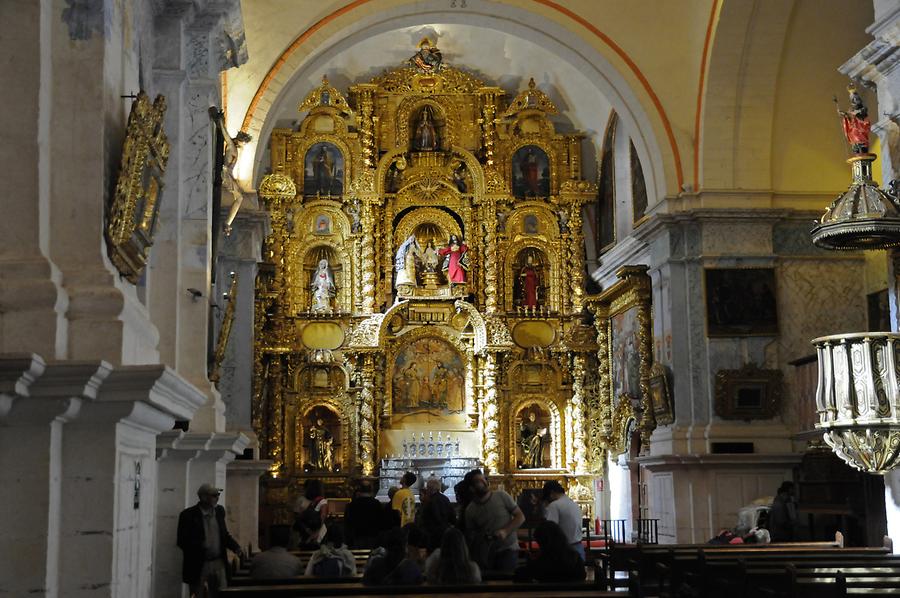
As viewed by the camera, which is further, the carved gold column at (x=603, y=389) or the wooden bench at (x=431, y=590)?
the carved gold column at (x=603, y=389)

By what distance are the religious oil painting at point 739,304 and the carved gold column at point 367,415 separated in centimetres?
684

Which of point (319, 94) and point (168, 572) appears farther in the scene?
point (319, 94)

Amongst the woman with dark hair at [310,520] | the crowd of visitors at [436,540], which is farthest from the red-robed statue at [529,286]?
the woman with dark hair at [310,520]

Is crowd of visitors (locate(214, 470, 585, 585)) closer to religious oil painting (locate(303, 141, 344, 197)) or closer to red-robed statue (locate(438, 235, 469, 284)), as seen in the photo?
red-robed statue (locate(438, 235, 469, 284))

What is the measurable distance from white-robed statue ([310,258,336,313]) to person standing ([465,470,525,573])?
12.5m

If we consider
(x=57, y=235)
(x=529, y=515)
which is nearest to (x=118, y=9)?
(x=57, y=235)

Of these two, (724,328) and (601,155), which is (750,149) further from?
(601,155)

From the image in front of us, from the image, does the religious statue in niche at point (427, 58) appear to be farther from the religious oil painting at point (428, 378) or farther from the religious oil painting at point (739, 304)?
the religious oil painting at point (739, 304)

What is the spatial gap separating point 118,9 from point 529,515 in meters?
14.1

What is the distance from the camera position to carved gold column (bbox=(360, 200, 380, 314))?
841 inches

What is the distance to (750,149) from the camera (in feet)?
54.6

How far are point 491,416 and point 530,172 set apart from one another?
15.7 feet

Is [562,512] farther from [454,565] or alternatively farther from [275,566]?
[454,565]

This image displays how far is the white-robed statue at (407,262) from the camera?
21.4 m
